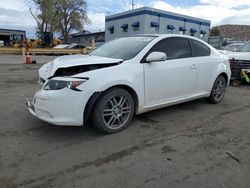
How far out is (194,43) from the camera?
203 inches

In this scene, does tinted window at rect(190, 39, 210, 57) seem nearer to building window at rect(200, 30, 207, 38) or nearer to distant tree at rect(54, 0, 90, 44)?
building window at rect(200, 30, 207, 38)

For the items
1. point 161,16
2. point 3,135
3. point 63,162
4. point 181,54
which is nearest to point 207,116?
point 181,54

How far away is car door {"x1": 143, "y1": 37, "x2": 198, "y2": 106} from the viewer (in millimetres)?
4160

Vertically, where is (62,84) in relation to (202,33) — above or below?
below

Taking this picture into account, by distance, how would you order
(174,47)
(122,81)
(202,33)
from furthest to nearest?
(202,33)
(174,47)
(122,81)

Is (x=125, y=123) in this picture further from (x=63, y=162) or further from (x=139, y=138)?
(x=63, y=162)

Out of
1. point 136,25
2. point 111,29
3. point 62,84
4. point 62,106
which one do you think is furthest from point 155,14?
point 62,106

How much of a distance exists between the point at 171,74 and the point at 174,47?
25.0 inches

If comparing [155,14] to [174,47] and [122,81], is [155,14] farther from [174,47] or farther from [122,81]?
[122,81]

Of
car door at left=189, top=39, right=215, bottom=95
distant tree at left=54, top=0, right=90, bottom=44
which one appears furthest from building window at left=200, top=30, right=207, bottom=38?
car door at left=189, top=39, right=215, bottom=95

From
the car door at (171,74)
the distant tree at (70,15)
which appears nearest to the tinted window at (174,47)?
the car door at (171,74)

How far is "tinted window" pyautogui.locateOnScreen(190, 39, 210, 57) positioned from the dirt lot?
1342 millimetres

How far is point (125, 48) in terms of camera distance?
445cm

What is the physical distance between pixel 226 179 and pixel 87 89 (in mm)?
2099
